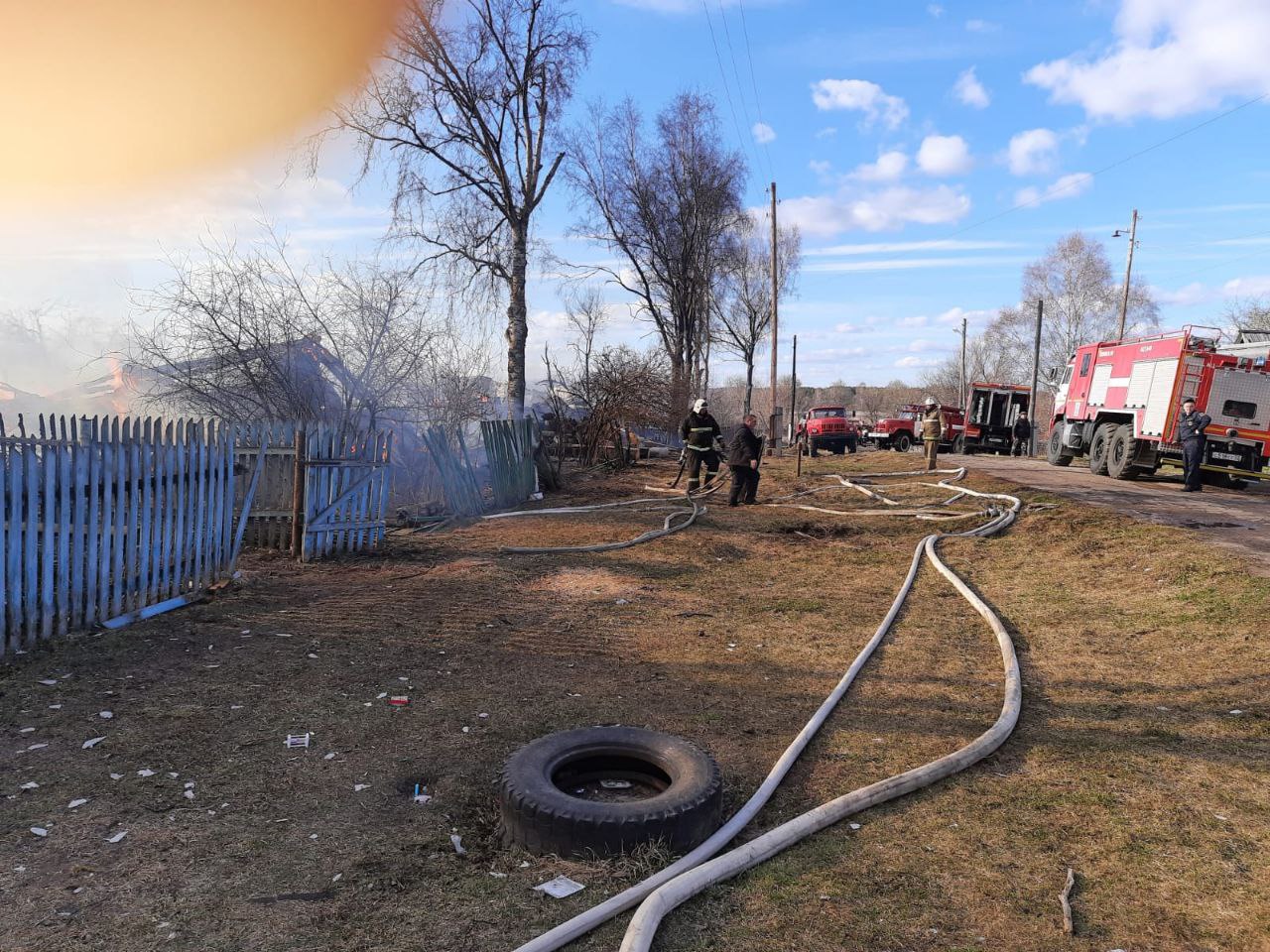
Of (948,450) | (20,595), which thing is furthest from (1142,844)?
(948,450)

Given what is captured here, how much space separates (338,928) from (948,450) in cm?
3178

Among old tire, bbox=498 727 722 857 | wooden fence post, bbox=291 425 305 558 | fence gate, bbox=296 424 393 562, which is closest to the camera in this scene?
old tire, bbox=498 727 722 857

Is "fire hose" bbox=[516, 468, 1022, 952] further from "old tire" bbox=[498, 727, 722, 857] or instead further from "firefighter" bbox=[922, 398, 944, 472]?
"firefighter" bbox=[922, 398, 944, 472]

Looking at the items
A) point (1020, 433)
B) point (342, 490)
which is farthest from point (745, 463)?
point (1020, 433)

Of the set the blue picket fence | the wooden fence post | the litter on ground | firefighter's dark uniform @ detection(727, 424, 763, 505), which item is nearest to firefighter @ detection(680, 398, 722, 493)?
firefighter's dark uniform @ detection(727, 424, 763, 505)

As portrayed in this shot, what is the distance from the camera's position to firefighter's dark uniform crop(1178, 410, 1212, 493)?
530 inches

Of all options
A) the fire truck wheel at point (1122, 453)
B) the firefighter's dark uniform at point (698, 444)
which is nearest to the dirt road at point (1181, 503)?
the fire truck wheel at point (1122, 453)

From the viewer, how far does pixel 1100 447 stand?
56.0 feet

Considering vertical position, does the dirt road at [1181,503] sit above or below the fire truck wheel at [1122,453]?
below

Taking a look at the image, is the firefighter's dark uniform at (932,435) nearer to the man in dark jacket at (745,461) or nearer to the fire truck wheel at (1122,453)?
the fire truck wheel at (1122,453)

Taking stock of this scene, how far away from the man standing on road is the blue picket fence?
2829cm

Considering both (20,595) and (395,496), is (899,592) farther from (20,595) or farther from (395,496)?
(395,496)

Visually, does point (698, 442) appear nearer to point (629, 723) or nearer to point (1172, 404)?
point (1172, 404)

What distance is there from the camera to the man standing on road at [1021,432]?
29.0 m
